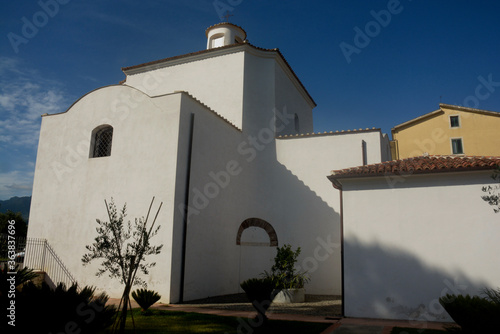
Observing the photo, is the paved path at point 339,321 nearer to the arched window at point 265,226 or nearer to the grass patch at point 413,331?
the grass patch at point 413,331

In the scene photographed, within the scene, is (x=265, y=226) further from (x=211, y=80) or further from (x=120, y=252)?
(x=120, y=252)

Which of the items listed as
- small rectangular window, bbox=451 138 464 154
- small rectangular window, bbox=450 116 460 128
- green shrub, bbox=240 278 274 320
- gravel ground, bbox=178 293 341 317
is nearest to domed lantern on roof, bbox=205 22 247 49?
gravel ground, bbox=178 293 341 317

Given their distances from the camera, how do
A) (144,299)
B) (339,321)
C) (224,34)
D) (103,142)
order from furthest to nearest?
(224,34) → (103,142) → (144,299) → (339,321)

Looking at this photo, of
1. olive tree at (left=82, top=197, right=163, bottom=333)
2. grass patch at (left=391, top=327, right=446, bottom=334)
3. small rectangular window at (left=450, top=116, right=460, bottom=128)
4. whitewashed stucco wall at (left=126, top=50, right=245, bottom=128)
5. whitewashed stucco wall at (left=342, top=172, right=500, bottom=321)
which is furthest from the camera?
small rectangular window at (left=450, top=116, right=460, bottom=128)

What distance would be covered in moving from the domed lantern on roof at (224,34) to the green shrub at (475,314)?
1620cm

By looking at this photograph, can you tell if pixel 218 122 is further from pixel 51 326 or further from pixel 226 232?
pixel 51 326

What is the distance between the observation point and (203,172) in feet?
40.5

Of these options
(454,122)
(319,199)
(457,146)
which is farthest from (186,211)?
(454,122)

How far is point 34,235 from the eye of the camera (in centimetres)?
1310

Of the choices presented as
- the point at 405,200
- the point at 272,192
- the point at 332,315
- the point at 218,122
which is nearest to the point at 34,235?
the point at 218,122

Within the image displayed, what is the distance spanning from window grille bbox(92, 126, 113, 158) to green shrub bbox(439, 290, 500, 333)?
11.4 m

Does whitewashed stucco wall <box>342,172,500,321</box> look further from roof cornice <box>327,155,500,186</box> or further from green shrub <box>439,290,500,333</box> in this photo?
green shrub <box>439,290,500,333</box>

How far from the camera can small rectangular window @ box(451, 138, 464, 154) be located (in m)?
27.5

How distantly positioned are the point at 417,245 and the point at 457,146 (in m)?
22.5
